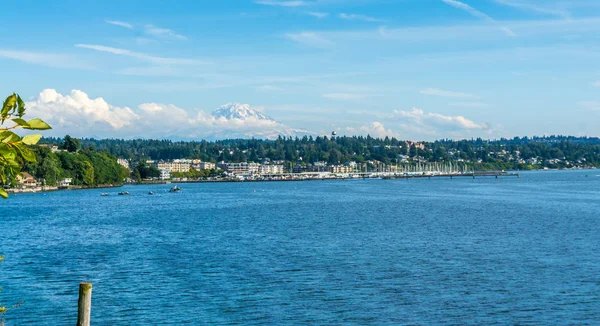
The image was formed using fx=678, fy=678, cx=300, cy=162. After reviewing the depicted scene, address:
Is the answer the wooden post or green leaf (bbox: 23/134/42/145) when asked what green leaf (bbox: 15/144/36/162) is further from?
the wooden post

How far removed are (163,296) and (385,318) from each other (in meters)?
8.84

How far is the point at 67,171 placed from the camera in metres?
148

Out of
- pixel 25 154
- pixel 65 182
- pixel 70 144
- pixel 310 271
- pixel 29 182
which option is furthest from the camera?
pixel 70 144

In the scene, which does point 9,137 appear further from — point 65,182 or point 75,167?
point 75,167

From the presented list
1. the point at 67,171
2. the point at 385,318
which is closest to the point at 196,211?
the point at 385,318

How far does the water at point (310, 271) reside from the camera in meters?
24.0

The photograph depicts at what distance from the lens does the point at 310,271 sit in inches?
1241

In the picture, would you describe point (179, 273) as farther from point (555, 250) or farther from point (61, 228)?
point (61, 228)

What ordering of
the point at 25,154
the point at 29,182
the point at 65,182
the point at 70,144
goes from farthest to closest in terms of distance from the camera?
the point at 70,144, the point at 65,182, the point at 29,182, the point at 25,154

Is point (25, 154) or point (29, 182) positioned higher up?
point (25, 154)

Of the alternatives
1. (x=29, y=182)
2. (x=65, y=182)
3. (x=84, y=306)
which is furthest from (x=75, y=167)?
(x=84, y=306)

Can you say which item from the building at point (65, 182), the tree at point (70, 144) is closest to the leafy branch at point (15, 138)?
the building at point (65, 182)

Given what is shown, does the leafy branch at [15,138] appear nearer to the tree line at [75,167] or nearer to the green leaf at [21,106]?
the green leaf at [21,106]

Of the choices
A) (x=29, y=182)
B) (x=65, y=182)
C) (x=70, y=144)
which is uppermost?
(x=70, y=144)
